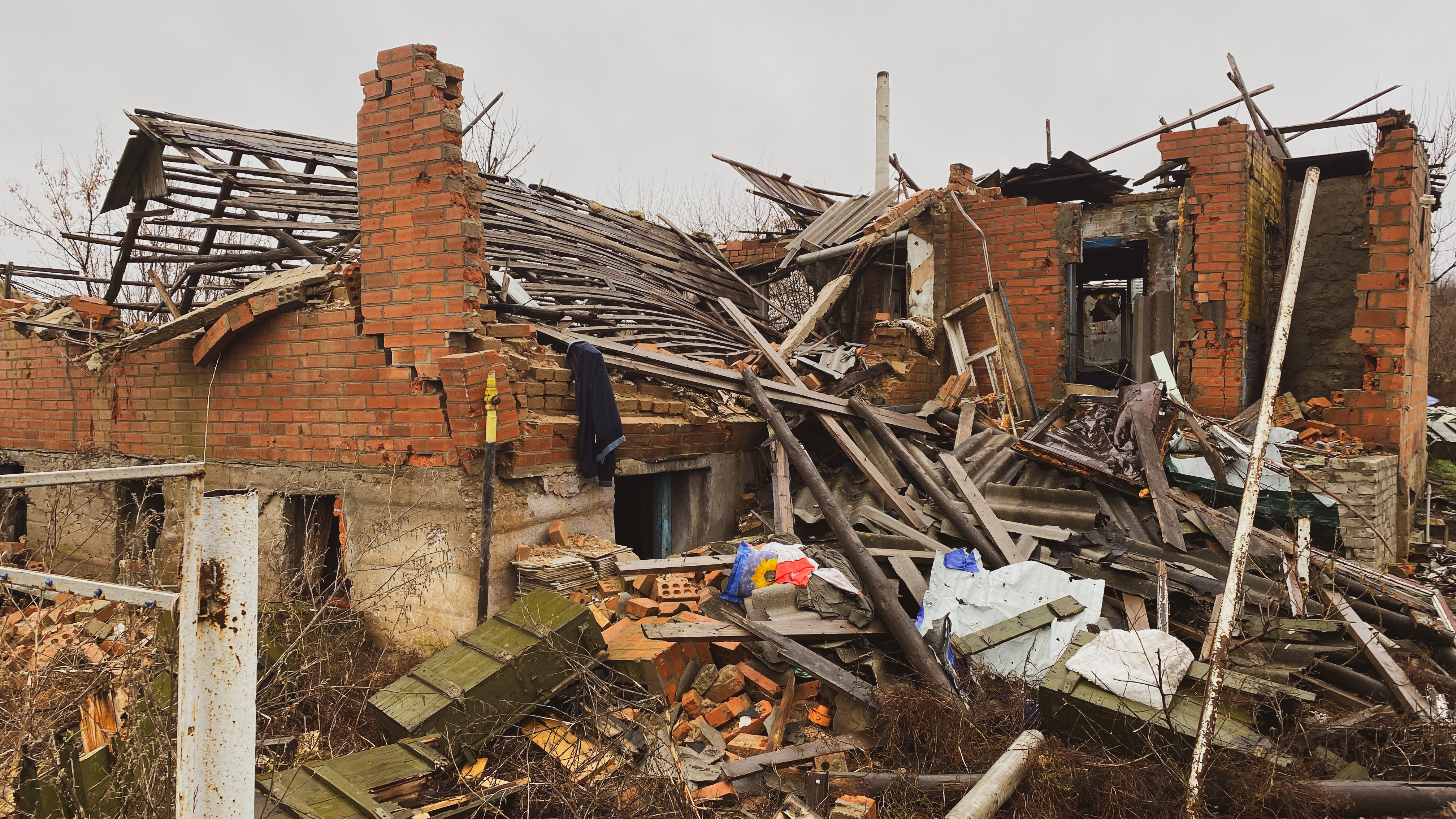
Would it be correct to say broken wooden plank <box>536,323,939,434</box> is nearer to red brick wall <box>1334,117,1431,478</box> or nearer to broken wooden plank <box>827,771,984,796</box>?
broken wooden plank <box>827,771,984,796</box>

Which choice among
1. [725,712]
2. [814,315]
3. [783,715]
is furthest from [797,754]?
[814,315]

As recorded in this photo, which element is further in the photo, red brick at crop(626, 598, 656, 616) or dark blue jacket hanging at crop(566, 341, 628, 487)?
dark blue jacket hanging at crop(566, 341, 628, 487)

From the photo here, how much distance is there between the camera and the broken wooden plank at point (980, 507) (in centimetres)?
599

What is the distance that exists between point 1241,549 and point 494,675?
3642 mm

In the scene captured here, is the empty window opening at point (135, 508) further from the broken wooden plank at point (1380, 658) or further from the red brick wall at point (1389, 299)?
the red brick wall at point (1389, 299)

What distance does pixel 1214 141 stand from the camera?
28.4ft

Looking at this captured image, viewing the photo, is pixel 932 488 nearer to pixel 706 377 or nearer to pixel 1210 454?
pixel 706 377

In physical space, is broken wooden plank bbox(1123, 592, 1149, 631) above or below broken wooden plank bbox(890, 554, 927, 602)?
below

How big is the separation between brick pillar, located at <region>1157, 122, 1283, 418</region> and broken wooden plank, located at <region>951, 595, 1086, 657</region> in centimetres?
519

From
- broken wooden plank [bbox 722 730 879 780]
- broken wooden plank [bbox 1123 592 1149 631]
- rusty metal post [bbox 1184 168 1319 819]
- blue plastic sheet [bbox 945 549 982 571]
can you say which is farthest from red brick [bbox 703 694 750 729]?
broken wooden plank [bbox 1123 592 1149 631]

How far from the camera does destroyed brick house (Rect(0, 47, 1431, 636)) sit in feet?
18.3

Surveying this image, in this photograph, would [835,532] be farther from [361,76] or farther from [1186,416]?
[361,76]

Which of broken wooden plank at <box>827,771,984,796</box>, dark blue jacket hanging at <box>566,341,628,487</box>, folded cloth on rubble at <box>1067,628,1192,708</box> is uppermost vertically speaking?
dark blue jacket hanging at <box>566,341,628,487</box>

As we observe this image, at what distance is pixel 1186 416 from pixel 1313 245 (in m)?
3.56
